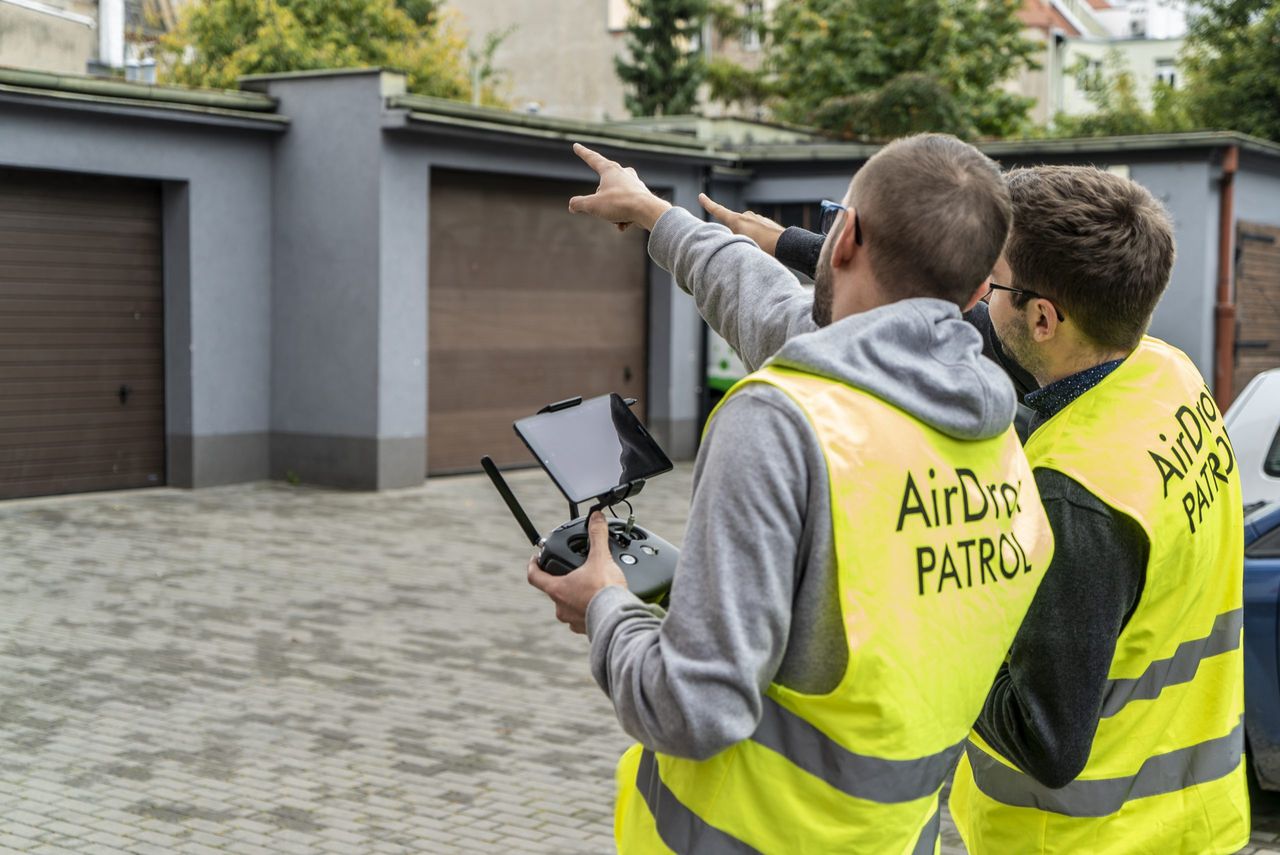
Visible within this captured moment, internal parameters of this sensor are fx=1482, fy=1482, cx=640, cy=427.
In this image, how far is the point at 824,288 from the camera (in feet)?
6.57

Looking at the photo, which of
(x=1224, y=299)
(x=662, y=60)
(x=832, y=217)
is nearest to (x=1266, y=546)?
(x=832, y=217)

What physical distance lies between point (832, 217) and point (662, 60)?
4112cm

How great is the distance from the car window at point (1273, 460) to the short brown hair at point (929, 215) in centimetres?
473

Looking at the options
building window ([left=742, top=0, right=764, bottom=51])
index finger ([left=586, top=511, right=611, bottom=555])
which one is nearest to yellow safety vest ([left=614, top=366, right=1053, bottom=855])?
index finger ([left=586, top=511, right=611, bottom=555])

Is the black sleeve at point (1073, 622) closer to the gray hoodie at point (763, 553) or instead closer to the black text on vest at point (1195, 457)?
the black text on vest at point (1195, 457)

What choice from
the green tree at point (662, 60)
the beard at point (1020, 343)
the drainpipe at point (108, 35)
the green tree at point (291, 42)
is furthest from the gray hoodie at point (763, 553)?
the green tree at point (662, 60)

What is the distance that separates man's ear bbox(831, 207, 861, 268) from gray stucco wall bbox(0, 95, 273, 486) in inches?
478

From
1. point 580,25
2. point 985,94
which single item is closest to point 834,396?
point 985,94

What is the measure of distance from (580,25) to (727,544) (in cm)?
4692

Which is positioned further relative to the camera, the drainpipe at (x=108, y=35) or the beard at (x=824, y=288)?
the drainpipe at (x=108, y=35)

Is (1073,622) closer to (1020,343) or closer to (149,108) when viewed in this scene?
(1020,343)

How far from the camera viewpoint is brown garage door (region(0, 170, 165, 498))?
41.7ft

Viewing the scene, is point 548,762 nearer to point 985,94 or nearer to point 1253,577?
point 1253,577

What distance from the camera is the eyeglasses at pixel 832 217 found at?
191cm
